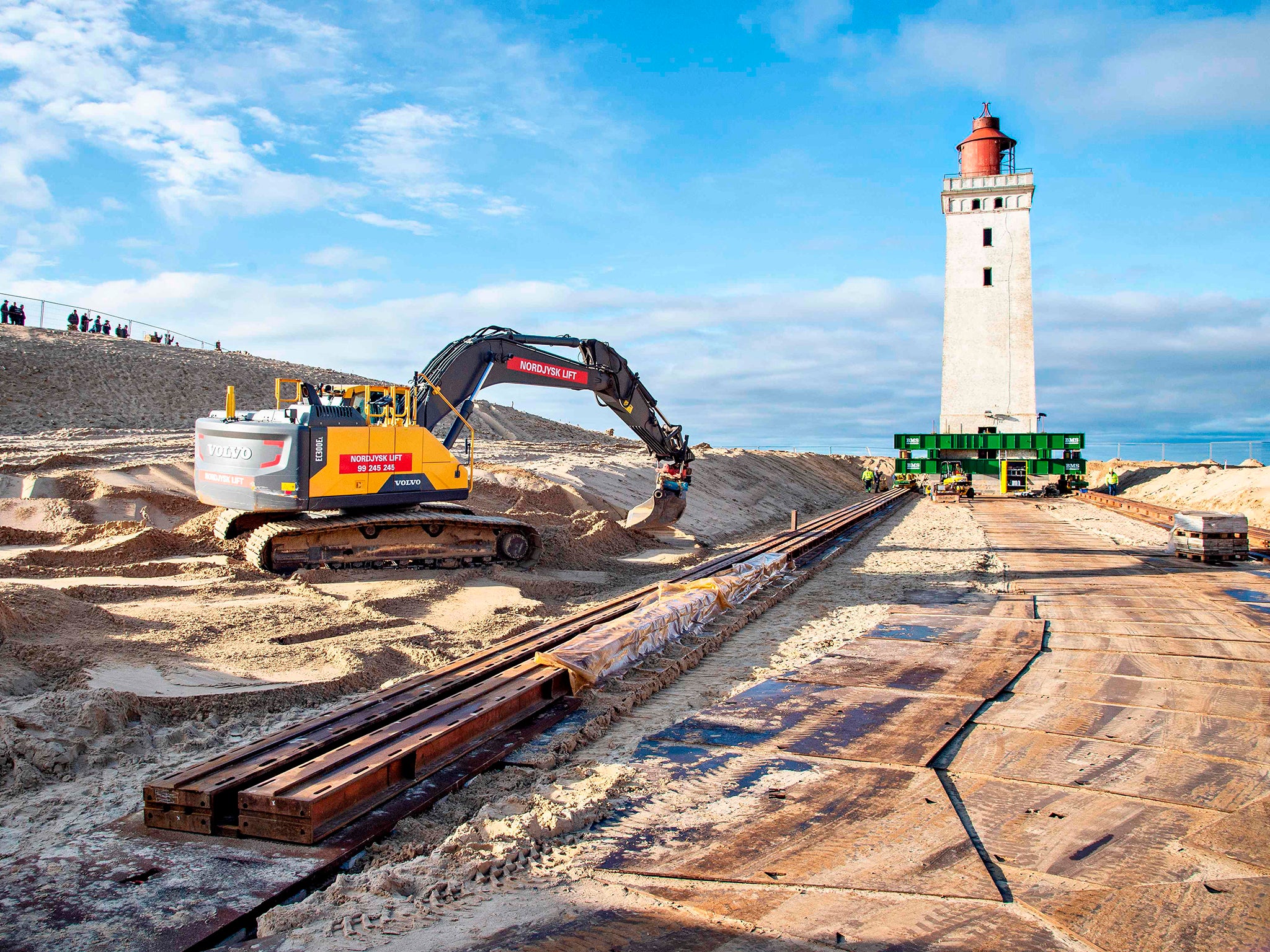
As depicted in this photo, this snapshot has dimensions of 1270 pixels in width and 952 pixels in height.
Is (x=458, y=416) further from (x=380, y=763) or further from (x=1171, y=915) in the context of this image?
(x=1171, y=915)

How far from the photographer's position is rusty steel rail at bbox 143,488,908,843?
408 cm

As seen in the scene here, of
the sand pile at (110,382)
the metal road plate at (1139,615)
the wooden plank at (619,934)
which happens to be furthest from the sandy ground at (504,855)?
the sand pile at (110,382)

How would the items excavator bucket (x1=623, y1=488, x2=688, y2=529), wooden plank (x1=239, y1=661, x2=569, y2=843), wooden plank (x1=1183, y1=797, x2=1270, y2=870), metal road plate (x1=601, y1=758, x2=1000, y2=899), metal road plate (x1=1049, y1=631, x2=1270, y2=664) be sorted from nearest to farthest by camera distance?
metal road plate (x1=601, y1=758, x2=1000, y2=899)
wooden plank (x1=1183, y1=797, x2=1270, y2=870)
wooden plank (x1=239, y1=661, x2=569, y2=843)
metal road plate (x1=1049, y1=631, x2=1270, y2=664)
excavator bucket (x1=623, y1=488, x2=688, y2=529)

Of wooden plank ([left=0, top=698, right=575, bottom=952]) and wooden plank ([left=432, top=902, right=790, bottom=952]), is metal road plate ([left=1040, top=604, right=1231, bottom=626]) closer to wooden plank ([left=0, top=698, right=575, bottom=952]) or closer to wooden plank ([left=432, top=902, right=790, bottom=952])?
wooden plank ([left=432, top=902, right=790, bottom=952])

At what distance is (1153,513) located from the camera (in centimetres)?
2402

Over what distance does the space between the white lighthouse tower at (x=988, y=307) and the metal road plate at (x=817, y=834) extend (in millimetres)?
36206

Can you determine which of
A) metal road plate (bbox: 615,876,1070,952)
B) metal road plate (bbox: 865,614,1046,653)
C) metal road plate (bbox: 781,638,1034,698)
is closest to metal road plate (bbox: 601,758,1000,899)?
metal road plate (bbox: 615,876,1070,952)

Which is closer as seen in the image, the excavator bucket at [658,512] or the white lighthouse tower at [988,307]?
the excavator bucket at [658,512]

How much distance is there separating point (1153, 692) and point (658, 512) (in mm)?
8856

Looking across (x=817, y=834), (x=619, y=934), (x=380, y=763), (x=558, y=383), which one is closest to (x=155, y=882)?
(x=380, y=763)

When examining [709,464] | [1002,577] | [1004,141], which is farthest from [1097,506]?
[1004,141]

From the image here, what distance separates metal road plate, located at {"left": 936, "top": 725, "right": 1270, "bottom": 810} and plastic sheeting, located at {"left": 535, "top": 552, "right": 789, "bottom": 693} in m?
2.66

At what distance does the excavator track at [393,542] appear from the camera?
11008 millimetres

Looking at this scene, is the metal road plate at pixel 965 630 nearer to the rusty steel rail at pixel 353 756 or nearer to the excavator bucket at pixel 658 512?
the rusty steel rail at pixel 353 756
